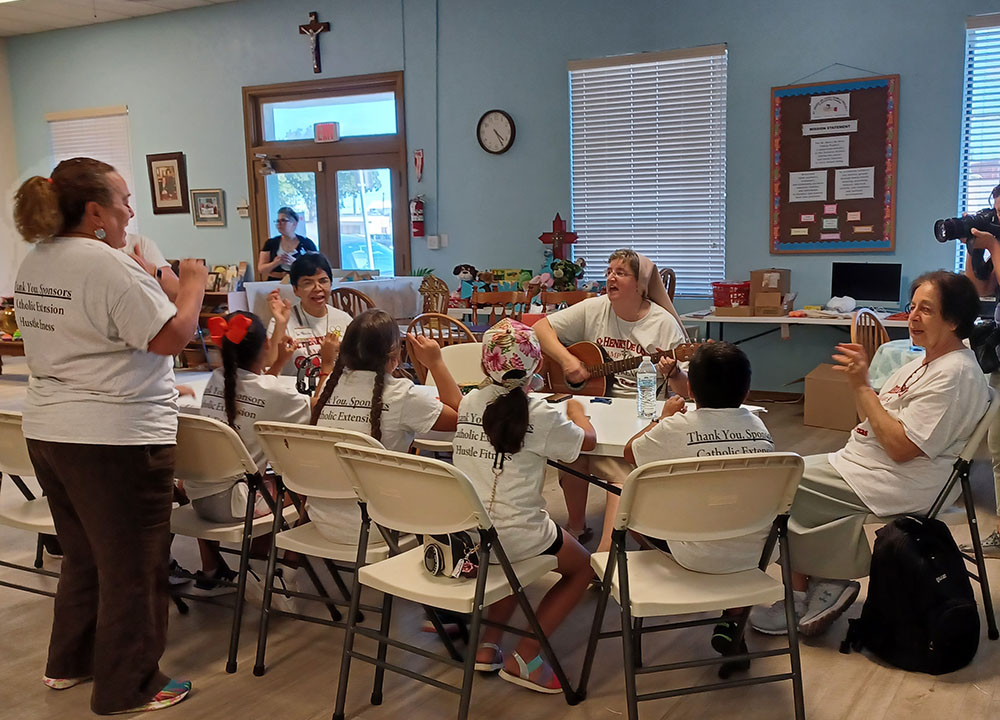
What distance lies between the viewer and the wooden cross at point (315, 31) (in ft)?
25.8

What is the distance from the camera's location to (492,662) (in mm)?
2508

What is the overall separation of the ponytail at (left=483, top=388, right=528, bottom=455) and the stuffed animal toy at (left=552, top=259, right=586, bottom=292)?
154 inches

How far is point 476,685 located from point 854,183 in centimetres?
480

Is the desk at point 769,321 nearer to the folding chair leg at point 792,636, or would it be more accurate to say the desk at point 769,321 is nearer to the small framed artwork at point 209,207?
the folding chair leg at point 792,636

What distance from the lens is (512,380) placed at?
2.28 m

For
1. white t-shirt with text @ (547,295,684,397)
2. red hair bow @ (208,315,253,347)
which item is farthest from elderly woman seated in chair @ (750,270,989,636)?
red hair bow @ (208,315,253,347)

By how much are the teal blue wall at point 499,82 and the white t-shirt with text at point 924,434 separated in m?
3.65

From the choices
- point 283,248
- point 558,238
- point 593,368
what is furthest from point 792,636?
point 283,248

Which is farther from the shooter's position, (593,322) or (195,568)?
(593,322)

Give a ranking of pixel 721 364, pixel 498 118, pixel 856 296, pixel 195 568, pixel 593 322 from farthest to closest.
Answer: pixel 498 118, pixel 856 296, pixel 593 322, pixel 195 568, pixel 721 364

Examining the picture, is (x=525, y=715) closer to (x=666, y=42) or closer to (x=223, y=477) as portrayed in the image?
(x=223, y=477)

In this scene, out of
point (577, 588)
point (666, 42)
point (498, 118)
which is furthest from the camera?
point (498, 118)

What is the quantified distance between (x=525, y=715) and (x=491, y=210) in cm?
557

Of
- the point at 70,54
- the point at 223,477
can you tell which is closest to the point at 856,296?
the point at 223,477
